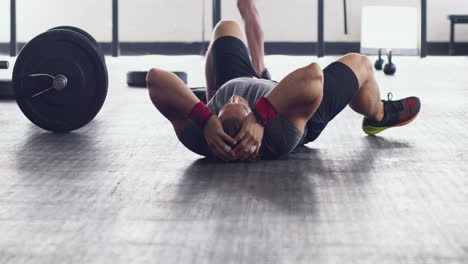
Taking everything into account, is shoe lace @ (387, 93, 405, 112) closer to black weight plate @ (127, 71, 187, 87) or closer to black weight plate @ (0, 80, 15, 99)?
black weight plate @ (0, 80, 15, 99)

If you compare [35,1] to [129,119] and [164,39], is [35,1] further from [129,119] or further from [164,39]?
[129,119]

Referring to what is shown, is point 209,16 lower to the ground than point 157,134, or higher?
higher

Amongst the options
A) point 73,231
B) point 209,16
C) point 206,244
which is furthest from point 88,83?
point 209,16

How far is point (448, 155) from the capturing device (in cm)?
201

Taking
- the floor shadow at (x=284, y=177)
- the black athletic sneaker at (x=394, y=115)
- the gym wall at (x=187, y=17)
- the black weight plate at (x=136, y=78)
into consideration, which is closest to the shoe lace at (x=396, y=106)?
the black athletic sneaker at (x=394, y=115)

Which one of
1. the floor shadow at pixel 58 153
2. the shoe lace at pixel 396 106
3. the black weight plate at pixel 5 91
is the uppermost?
the shoe lace at pixel 396 106

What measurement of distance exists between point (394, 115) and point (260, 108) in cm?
71

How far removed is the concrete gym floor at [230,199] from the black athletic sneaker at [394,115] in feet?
0.12

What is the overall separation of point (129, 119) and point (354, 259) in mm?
1808

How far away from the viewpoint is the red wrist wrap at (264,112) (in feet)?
5.78

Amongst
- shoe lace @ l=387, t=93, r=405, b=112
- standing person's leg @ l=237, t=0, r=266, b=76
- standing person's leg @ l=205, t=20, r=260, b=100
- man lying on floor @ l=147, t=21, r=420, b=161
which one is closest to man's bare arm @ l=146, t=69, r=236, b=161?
man lying on floor @ l=147, t=21, r=420, b=161

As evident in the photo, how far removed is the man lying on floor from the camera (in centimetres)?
176

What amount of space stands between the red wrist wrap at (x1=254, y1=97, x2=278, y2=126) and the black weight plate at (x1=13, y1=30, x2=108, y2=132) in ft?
2.68

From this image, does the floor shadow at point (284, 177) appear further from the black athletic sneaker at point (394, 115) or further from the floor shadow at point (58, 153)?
the floor shadow at point (58, 153)
